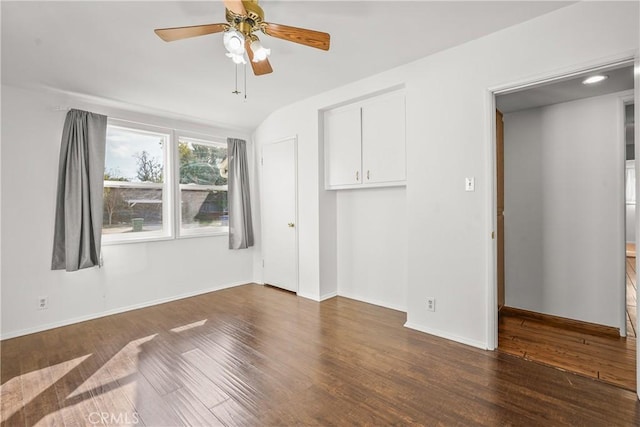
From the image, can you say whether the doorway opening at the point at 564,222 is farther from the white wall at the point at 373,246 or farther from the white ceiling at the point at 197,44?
the white wall at the point at 373,246

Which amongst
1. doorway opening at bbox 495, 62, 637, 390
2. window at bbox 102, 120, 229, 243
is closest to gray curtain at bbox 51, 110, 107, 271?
window at bbox 102, 120, 229, 243

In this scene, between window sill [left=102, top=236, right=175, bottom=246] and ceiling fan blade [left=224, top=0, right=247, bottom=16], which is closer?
ceiling fan blade [left=224, top=0, right=247, bottom=16]

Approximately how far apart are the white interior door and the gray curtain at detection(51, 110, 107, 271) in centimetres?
206

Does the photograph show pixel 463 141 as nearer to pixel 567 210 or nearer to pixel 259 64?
pixel 567 210

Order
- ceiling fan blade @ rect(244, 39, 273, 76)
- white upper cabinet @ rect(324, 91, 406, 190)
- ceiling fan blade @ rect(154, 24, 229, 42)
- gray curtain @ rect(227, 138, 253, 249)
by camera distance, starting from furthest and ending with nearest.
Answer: gray curtain @ rect(227, 138, 253, 249) → white upper cabinet @ rect(324, 91, 406, 190) → ceiling fan blade @ rect(244, 39, 273, 76) → ceiling fan blade @ rect(154, 24, 229, 42)

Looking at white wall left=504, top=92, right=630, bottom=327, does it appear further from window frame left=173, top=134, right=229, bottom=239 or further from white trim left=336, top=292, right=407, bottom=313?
window frame left=173, top=134, right=229, bottom=239

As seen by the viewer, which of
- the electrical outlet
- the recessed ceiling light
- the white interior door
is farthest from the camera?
the white interior door

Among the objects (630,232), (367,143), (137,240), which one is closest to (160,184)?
(137,240)

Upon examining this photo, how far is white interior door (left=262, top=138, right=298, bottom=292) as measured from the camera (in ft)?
13.8

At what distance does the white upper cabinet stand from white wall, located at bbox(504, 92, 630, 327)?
1.34 metres

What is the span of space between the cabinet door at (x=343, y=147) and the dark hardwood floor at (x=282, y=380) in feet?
5.62

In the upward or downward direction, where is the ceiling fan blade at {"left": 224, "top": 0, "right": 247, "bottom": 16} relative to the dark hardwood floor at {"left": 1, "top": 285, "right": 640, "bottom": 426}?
upward

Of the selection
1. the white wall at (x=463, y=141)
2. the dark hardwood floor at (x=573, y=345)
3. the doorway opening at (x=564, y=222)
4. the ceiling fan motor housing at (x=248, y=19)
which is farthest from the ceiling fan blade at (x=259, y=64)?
the dark hardwood floor at (x=573, y=345)

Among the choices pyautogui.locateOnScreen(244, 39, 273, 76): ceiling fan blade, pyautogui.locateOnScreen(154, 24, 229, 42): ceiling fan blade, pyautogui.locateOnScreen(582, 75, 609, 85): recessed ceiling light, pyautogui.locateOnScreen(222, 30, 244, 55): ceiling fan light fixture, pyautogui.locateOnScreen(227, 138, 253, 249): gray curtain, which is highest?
pyautogui.locateOnScreen(154, 24, 229, 42): ceiling fan blade
